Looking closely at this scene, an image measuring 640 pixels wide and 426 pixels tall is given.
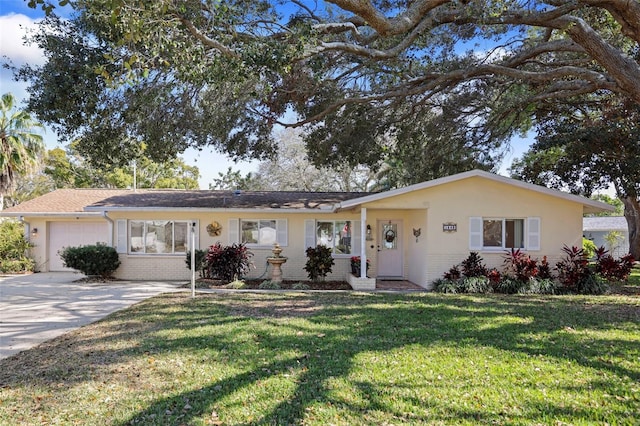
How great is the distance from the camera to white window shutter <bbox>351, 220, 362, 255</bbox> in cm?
1518

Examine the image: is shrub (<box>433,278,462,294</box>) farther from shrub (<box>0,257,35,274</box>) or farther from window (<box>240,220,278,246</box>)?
shrub (<box>0,257,35,274</box>)

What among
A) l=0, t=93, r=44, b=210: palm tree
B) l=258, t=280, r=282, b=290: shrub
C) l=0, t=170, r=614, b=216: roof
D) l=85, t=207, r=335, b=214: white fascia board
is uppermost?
l=0, t=93, r=44, b=210: palm tree

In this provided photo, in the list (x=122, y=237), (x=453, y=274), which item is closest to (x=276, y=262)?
(x=453, y=274)

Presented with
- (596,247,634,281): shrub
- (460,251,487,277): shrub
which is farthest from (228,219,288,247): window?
(596,247,634,281): shrub

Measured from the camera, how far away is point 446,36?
11836 mm

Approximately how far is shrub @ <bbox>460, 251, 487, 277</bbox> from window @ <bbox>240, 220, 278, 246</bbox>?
6.55 m

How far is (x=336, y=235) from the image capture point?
1545 centimetres

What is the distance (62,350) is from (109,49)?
627cm

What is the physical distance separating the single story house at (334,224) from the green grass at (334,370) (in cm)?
465

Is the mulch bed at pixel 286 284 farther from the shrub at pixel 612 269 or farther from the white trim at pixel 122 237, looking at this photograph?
the shrub at pixel 612 269

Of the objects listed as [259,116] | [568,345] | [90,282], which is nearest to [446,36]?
[259,116]

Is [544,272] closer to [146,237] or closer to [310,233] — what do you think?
[310,233]

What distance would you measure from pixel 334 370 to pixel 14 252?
17.2m

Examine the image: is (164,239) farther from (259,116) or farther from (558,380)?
(558,380)
